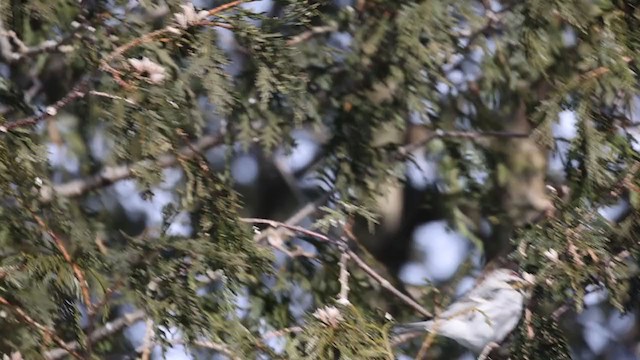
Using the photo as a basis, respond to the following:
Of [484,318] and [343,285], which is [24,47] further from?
[484,318]

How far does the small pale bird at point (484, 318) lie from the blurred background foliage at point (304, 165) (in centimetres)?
9

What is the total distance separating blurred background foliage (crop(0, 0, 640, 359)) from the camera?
6.08 feet

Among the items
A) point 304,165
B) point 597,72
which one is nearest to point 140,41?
point 597,72

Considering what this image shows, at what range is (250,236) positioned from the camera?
1972 millimetres

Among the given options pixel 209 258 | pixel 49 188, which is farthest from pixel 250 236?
pixel 49 188

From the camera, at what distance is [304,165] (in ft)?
9.50

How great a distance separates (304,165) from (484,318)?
2.75 ft

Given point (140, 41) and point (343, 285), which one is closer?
point (140, 41)

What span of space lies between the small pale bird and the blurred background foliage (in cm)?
9

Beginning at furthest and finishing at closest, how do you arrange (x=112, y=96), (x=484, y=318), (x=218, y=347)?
(x=484, y=318)
(x=218, y=347)
(x=112, y=96)

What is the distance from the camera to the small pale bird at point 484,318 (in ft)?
7.25

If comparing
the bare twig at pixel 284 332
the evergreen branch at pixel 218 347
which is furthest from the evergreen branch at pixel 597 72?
the evergreen branch at pixel 218 347

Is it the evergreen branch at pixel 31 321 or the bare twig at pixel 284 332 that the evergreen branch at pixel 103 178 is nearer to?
the bare twig at pixel 284 332

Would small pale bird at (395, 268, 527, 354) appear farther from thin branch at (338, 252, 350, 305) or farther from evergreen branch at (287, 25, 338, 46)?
evergreen branch at (287, 25, 338, 46)
